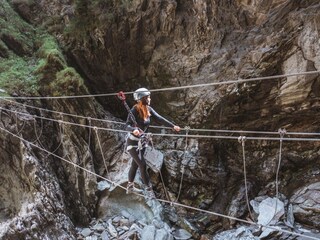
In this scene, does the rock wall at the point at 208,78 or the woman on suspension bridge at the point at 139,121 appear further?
the rock wall at the point at 208,78

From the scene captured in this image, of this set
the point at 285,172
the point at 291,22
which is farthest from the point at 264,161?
the point at 291,22

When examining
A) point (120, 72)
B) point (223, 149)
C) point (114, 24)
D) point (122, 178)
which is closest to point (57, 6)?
point (114, 24)

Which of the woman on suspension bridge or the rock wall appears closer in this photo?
the woman on suspension bridge

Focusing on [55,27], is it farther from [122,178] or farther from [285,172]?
[285,172]

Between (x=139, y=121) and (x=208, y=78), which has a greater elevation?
(x=208, y=78)

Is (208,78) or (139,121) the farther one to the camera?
(208,78)

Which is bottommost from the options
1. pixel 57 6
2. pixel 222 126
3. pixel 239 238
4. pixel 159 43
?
pixel 239 238

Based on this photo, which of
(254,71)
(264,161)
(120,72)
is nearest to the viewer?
(254,71)

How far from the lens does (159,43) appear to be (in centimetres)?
1023

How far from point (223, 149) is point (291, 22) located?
12.9 ft

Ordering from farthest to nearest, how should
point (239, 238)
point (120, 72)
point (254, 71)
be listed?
point (120, 72) < point (254, 71) < point (239, 238)

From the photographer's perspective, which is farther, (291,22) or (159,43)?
(159,43)

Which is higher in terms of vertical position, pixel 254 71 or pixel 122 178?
pixel 254 71

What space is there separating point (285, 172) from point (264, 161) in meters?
0.63
